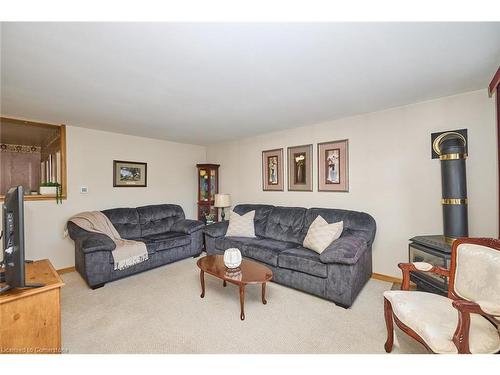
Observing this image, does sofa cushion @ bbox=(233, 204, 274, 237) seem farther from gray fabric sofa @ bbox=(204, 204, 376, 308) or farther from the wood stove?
the wood stove

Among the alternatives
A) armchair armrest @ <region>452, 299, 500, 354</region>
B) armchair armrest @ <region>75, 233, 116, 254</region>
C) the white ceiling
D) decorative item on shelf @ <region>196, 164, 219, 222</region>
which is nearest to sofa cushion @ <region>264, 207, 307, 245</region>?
the white ceiling

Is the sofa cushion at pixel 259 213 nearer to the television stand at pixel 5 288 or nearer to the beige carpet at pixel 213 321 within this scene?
the beige carpet at pixel 213 321

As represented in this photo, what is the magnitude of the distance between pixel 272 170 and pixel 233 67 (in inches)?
101

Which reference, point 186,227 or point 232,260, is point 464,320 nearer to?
point 232,260

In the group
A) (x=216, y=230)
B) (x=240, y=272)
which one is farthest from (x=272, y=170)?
(x=240, y=272)

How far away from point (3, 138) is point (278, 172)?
192 inches

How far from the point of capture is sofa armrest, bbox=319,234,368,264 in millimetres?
2350

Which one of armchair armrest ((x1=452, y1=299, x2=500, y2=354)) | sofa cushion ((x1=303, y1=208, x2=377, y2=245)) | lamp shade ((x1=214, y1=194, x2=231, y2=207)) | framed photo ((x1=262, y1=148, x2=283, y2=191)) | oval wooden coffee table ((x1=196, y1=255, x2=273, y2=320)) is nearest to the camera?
armchair armrest ((x1=452, y1=299, x2=500, y2=354))

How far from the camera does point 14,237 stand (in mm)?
1277

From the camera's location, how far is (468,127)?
97.4 inches

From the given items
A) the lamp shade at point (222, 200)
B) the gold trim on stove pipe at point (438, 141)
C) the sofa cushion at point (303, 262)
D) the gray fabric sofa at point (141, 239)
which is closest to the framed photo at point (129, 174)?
the gray fabric sofa at point (141, 239)

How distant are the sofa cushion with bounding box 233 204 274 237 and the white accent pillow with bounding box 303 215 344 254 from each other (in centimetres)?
98

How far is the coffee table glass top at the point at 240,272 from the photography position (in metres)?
2.20
